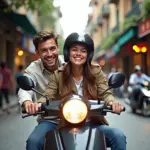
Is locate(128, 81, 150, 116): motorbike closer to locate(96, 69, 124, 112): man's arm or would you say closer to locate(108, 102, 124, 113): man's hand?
locate(96, 69, 124, 112): man's arm

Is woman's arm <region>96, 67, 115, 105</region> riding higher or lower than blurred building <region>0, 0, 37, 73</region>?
lower

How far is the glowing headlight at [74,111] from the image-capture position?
2594 millimetres

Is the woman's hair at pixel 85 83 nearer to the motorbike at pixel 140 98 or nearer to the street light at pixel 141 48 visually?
the motorbike at pixel 140 98

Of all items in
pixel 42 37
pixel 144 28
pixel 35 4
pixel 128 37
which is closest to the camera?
pixel 42 37

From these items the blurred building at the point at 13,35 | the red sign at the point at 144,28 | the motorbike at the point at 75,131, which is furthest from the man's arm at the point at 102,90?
the blurred building at the point at 13,35

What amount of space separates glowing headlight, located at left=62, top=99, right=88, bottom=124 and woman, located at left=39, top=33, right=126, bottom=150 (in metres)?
0.42

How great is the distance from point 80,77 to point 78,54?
248mm

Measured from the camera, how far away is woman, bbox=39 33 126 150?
3.07m

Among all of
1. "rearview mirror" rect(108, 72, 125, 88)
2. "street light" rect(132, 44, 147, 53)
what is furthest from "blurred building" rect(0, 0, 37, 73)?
"rearview mirror" rect(108, 72, 125, 88)

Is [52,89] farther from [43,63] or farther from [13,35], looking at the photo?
[13,35]

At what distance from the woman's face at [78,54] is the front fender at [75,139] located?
27.5 inches

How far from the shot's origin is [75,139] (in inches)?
99.2

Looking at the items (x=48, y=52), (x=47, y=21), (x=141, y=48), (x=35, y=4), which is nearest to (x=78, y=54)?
(x=48, y=52)

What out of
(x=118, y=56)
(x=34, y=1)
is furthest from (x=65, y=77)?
(x=118, y=56)
